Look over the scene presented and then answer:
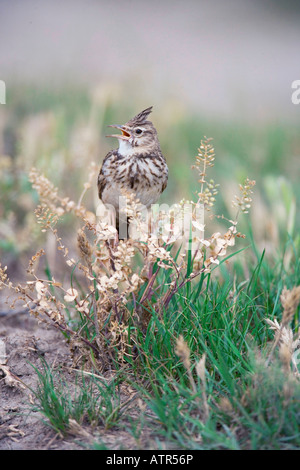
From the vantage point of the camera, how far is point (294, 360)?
2.52 meters

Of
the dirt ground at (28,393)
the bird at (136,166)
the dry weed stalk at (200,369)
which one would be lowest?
the dirt ground at (28,393)

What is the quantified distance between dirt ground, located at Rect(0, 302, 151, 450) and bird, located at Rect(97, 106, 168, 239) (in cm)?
81

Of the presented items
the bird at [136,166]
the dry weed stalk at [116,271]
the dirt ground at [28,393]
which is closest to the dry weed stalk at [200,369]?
the dirt ground at [28,393]

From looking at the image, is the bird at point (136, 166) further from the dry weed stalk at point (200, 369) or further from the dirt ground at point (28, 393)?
the dry weed stalk at point (200, 369)

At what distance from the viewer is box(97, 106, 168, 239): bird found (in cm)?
319

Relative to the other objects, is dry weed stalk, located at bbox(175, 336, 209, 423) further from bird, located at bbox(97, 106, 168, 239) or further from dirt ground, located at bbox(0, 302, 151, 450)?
bird, located at bbox(97, 106, 168, 239)

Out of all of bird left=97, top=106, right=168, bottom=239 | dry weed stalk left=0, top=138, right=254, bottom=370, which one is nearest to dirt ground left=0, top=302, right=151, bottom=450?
dry weed stalk left=0, top=138, right=254, bottom=370

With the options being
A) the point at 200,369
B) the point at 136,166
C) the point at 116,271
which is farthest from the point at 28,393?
the point at 136,166

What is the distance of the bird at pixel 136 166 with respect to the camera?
3.19m

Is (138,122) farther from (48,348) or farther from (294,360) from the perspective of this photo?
(294,360)

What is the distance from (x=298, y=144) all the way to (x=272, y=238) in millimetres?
2633

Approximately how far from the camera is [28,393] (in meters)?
2.80

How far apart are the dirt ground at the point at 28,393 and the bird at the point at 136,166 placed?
2.65 ft

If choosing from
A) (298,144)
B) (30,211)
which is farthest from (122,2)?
(30,211)
